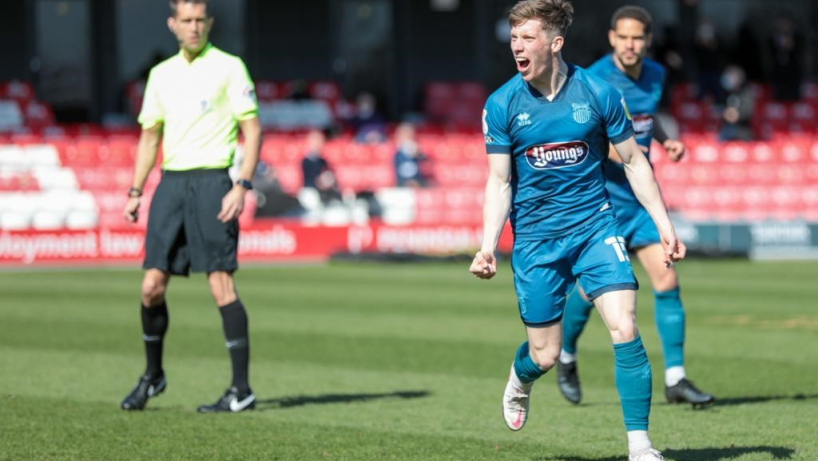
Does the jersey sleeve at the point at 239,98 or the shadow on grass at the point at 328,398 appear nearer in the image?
the jersey sleeve at the point at 239,98

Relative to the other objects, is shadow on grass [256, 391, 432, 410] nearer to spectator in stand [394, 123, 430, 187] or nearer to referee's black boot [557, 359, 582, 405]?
referee's black boot [557, 359, 582, 405]

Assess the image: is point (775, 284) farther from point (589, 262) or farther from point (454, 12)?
point (454, 12)

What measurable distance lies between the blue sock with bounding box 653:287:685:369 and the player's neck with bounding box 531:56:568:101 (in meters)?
2.47

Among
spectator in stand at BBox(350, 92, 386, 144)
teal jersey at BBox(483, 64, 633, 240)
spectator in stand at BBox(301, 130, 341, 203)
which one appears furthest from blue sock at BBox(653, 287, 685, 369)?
spectator in stand at BBox(350, 92, 386, 144)

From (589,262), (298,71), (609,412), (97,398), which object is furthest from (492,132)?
(298,71)

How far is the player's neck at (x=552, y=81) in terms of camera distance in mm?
6234

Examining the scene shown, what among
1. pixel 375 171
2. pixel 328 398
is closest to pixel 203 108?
pixel 328 398

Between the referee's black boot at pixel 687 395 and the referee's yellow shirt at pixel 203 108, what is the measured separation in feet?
9.86

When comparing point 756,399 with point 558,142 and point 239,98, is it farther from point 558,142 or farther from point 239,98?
point 239,98

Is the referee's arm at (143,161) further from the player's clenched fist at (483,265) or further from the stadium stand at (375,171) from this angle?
the stadium stand at (375,171)

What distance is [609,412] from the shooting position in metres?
8.03

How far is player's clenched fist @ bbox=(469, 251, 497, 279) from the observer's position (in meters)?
5.95

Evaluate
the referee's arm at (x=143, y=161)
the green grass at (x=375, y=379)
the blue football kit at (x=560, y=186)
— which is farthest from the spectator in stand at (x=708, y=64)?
the blue football kit at (x=560, y=186)

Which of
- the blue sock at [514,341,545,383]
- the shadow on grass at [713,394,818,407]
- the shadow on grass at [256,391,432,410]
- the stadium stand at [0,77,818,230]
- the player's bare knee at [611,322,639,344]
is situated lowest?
the stadium stand at [0,77,818,230]
